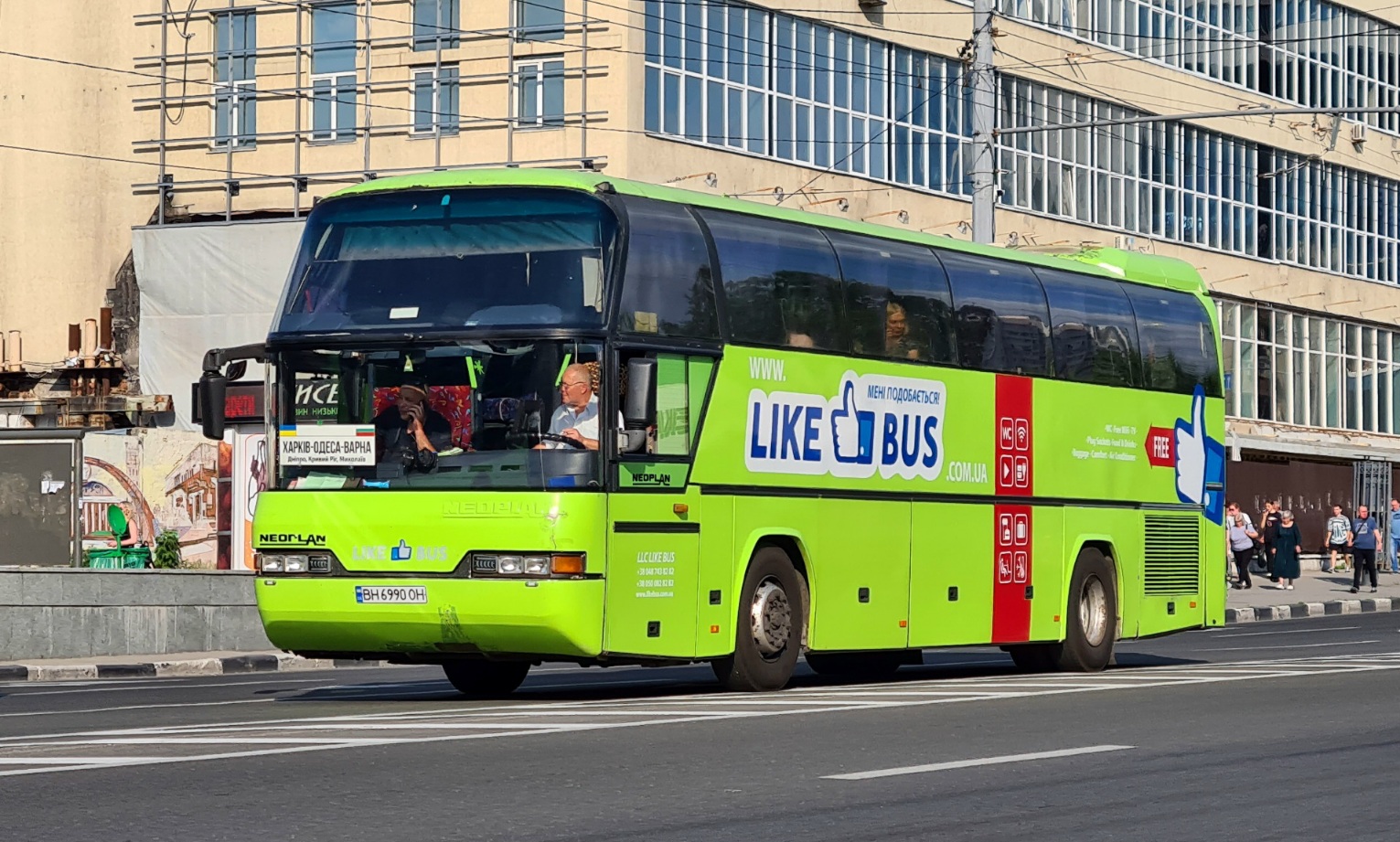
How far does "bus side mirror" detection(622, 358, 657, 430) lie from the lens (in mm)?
15492

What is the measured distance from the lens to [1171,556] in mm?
22906

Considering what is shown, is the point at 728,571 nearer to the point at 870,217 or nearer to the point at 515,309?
the point at 515,309

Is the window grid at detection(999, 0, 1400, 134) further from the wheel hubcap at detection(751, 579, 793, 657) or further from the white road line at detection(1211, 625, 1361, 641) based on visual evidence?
the wheel hubcap at detection(751, 579, 793, 657)

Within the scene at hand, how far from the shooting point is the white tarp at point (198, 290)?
4275 cm

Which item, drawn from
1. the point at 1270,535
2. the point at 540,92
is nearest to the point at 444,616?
the point at 540,92

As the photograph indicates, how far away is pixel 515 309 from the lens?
15.4 meters

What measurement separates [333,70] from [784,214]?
2892 centimetres

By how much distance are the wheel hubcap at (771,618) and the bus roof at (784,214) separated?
278cm

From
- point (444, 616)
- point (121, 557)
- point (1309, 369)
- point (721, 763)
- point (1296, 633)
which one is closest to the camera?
point (721, 763)

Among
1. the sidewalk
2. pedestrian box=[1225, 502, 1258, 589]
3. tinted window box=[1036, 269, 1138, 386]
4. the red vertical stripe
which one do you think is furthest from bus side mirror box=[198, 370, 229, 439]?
pedestrian box=[1225, 502, 1258, 589]

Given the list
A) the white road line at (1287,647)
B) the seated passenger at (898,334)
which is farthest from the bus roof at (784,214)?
the white road line at (1287,647)

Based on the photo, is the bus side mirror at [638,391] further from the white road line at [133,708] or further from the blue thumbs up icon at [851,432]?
the white road line at [133,708]

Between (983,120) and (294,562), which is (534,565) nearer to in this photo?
(294,562)

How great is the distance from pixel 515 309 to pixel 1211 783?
6.44 meters
